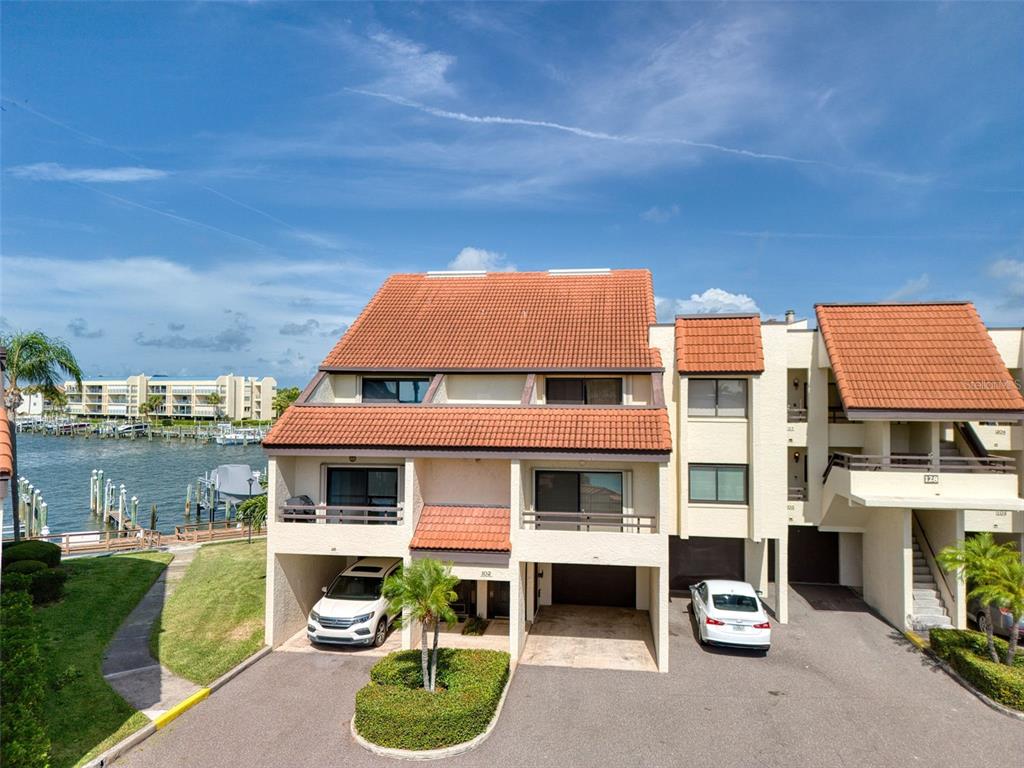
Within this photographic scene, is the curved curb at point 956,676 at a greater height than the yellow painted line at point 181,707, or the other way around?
the yellow painted line at point 181,707

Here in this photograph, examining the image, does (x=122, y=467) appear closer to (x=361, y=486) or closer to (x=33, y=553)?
(x=33, y=553)

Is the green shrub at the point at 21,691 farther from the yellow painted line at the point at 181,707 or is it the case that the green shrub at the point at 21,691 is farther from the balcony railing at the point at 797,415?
the balcony railing at the point at 797,415

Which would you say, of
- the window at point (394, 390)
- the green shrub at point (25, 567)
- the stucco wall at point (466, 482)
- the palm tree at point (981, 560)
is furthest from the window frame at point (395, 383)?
→ the palm tree at point (981, 560)

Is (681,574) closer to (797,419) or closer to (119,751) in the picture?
(797,419)

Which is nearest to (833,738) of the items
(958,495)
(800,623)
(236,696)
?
(800,623)

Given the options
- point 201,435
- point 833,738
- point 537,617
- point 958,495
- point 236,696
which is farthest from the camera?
point 201,435

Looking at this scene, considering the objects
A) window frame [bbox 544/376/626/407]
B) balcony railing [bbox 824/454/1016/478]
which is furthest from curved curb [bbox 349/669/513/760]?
balcony railing [bbox 824/454/1016/478]
